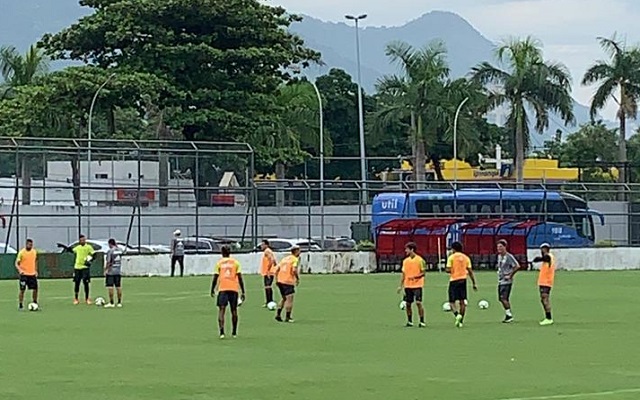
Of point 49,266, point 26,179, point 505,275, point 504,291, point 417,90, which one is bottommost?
point 49,266

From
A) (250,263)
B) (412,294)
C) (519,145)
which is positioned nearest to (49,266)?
(250,263)

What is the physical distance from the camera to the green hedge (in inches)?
1829

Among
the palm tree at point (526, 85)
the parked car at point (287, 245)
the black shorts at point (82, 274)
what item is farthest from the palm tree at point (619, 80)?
the black shorts at point (82, 274)

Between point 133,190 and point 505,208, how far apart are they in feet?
59.7

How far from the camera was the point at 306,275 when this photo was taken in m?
50.5

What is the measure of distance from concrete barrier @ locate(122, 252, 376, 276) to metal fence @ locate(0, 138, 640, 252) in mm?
2943

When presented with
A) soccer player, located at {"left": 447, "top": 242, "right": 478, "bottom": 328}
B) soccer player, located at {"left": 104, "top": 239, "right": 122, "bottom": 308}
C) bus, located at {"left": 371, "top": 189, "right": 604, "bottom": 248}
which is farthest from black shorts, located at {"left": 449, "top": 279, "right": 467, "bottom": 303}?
bus, located at {"left": 371, "top": 189, "right": 604, "bottom": 248}

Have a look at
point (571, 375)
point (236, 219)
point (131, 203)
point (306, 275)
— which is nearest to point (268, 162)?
point (236, 219)

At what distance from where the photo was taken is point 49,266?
46.6 m

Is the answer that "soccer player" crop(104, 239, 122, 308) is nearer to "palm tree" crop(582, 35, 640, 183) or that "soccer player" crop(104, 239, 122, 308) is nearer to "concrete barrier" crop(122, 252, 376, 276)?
"concrete barrier" crop(122, 252, 376, 276)

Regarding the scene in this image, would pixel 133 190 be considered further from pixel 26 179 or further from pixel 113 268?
pixel 113 268

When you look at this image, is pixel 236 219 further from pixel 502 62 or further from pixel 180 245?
pixel 502 62

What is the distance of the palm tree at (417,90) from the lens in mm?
72438

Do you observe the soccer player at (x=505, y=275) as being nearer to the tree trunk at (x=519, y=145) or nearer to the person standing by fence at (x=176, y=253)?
the person standing by fence at (x=176, y=253)
